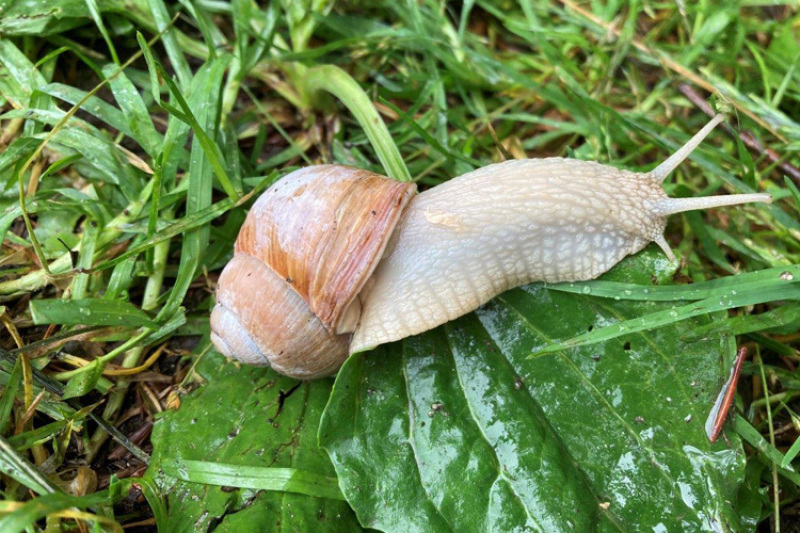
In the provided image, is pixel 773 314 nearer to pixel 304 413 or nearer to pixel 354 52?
pixel 304 413

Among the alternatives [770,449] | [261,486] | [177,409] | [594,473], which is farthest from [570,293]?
[177,409]

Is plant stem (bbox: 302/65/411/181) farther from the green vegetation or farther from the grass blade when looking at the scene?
the grass blade

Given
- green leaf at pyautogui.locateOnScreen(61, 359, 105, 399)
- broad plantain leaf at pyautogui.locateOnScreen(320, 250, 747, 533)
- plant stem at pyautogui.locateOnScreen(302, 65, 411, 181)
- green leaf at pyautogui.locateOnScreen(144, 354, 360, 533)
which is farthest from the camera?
plant stem at pyautogui.locateOnScreen(302, 65, 411, 181)

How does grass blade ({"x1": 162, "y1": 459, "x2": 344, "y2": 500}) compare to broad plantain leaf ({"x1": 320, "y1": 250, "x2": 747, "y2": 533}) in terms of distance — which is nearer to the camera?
broad plantain leaf ({"x1": 320, "y1": 250, "x2": 747, "y2": 533})

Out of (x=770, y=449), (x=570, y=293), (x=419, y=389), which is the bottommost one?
(x=770, y=449)

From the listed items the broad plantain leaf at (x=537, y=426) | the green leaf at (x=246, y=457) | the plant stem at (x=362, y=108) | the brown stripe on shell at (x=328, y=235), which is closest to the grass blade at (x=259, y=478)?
the green leaf at (x=246, y=457)

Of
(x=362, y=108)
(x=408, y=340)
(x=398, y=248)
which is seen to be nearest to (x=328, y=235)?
(x=398, y=248)

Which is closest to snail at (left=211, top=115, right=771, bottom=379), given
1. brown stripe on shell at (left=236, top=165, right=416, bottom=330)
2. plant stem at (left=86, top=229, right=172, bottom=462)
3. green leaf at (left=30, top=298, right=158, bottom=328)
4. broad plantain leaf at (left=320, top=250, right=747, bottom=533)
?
brown stripe on shell at (left=236, top=165, right=416, bottom=330)
